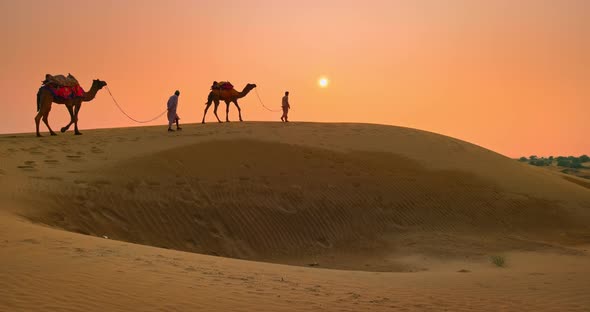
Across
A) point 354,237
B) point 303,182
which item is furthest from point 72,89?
point 354,237

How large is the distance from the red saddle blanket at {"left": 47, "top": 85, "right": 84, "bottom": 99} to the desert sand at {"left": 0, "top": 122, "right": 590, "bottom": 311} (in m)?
1.82

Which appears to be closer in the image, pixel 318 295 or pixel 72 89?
pixel 318 295

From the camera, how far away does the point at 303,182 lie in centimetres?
2164

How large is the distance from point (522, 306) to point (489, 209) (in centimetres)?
1289

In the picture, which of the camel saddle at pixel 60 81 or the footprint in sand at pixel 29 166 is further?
the camel saddle at pixel 60 81

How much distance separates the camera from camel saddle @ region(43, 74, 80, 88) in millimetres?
25062

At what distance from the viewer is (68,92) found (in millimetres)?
25828

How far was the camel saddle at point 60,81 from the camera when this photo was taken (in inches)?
987

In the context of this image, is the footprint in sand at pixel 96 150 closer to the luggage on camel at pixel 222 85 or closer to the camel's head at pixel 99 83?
the camel's head at pixel 99 83

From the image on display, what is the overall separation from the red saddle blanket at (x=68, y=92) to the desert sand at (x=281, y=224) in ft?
5.97

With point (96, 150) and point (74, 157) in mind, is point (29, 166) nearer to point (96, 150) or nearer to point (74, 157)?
point (74, 157)

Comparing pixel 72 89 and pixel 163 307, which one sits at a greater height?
pixel 72 89

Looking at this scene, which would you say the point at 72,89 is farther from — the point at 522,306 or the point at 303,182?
the point at 522,306

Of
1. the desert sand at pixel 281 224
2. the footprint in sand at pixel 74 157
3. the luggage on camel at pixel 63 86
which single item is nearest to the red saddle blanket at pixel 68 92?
the luggage on camel at pixel 63 86
